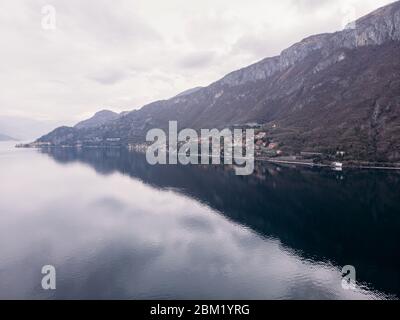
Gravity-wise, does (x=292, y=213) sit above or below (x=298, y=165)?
below

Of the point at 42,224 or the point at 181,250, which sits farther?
the point at 42,224
